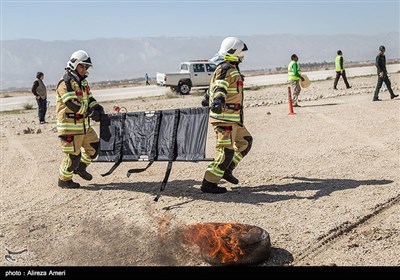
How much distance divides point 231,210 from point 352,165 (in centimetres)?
314

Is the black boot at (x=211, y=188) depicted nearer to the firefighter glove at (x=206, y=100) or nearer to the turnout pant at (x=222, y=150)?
the turnout pant at (x=222, y=150)

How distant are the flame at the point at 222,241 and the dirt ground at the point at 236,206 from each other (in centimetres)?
18

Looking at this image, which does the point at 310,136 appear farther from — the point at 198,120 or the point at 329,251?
the point at 329,251

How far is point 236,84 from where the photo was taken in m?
7.24

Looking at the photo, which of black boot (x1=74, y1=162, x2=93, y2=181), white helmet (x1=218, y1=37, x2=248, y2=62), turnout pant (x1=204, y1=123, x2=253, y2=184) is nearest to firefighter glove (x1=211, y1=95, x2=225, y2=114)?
turnout pant (x1=204, y1=123, x2=253, y2=184)

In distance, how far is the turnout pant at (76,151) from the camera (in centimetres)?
788

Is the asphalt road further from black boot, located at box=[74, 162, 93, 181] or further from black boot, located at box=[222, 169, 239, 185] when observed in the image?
black boot, located at box=[222, 169, 239, 185]

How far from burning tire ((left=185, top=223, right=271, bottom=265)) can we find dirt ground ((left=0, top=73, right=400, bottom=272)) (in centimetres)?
17

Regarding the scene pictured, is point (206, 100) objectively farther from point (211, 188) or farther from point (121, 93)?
point (121, 93)

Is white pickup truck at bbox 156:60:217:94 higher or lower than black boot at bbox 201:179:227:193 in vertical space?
higher

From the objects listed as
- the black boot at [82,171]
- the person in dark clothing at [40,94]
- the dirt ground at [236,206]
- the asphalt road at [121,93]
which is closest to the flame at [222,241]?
the dirt ground at [236,206]

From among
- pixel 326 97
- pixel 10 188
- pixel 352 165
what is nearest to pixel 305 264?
pixel 352 165

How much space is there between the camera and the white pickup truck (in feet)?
96.5

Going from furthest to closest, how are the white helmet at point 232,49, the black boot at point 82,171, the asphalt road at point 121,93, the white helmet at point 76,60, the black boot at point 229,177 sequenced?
the asphalt road at point 121,93
the black boot at point 82,171
the white helmet at point 76,60
the black boot at point 229,177
the white helmet at point 232,49
